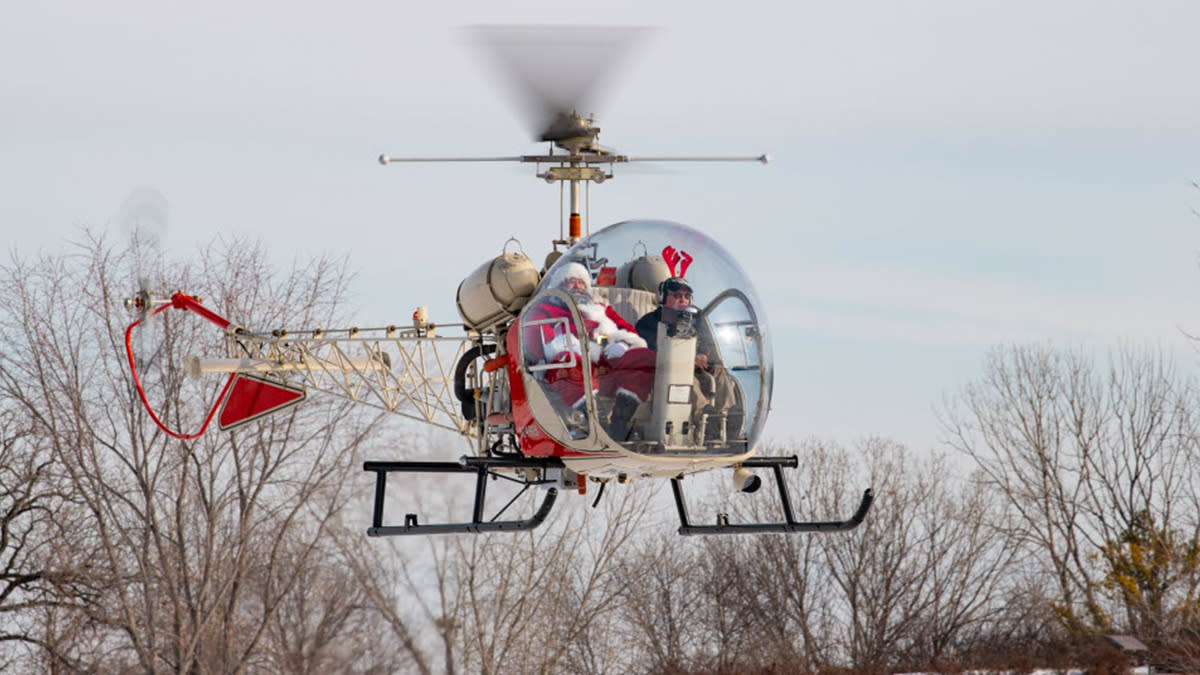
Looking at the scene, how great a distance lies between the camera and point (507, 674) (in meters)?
20.2

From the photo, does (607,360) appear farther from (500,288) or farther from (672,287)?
(500,288)

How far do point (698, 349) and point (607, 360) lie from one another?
0.48 metres

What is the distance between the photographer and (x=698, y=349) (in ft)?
23.9

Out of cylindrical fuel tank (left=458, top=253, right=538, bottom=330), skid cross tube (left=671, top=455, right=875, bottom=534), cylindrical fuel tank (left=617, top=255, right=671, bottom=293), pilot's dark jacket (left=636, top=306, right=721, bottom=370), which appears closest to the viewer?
pilot's dark jacket (left=636, top=306, right=721, bottom=370)

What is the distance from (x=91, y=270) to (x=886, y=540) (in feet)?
53.3

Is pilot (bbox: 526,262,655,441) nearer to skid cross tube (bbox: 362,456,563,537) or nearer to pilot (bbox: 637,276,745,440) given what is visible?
pilot (bbox: 637,276,745,440)

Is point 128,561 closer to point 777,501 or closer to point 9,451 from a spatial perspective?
point 9,451

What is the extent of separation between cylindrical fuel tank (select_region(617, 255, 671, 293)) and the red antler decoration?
25 millimetres

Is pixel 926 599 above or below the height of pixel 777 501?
below

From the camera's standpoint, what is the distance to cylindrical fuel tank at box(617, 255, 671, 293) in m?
7.45

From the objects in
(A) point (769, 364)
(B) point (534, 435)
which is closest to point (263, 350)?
(B) point (534, 435)

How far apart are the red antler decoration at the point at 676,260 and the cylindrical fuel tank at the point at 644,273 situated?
0.02 m

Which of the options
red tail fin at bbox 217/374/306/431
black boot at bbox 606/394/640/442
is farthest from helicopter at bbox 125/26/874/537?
red tail fin at bbox 217/374/306/431

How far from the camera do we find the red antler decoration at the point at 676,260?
24.5ft
